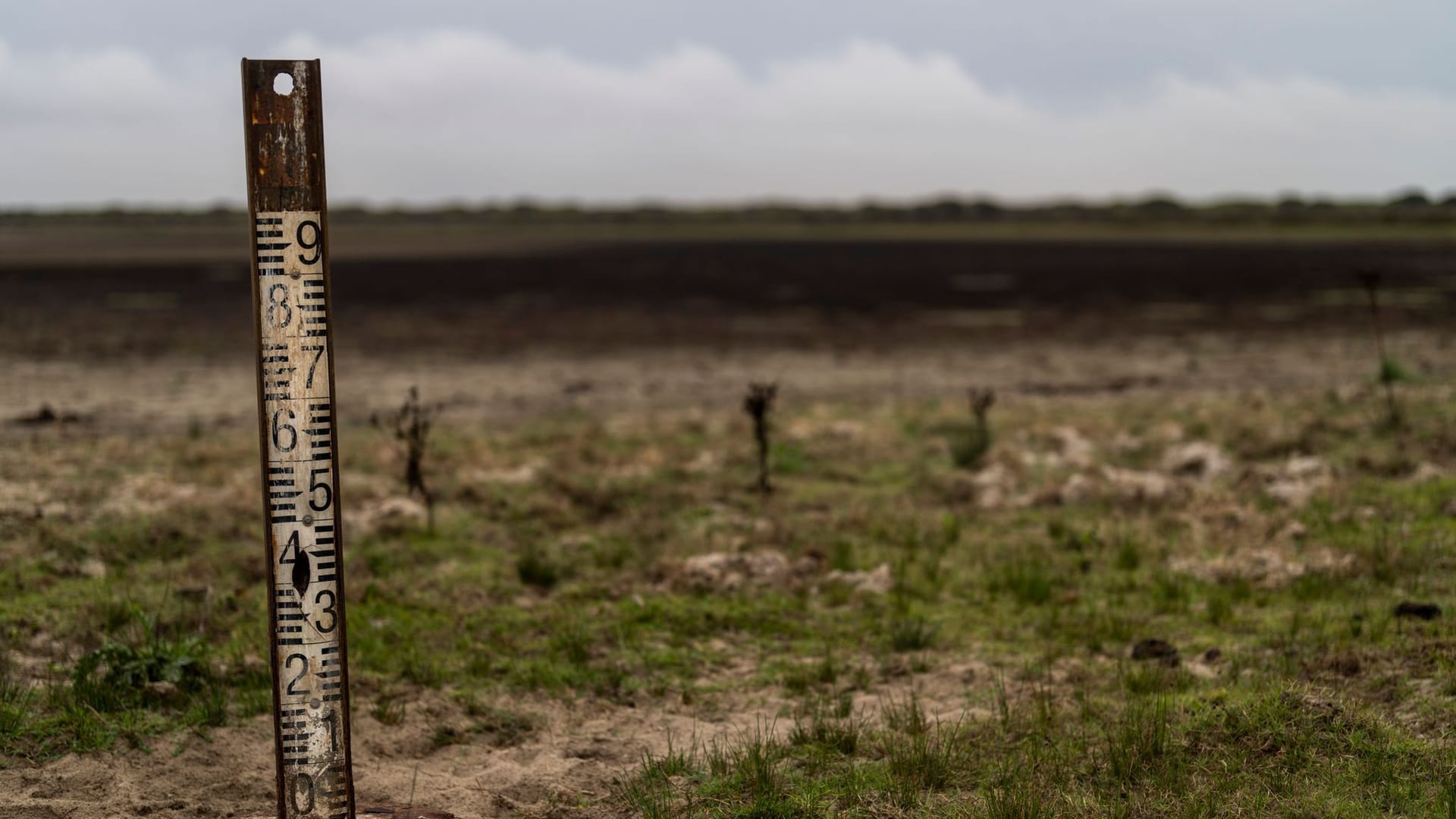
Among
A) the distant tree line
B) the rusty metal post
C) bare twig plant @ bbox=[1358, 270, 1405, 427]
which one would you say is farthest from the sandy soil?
the distant tree line

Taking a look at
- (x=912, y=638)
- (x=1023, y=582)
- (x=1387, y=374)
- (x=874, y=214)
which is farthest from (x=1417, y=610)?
(x=874, y=214)

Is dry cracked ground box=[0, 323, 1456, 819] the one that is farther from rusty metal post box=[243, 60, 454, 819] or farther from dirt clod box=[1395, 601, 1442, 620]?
rusty metal post box=[243, 60, 454, 819]

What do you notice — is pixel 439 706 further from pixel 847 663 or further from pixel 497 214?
pixel 497 214

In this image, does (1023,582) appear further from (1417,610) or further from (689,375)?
(689,375)

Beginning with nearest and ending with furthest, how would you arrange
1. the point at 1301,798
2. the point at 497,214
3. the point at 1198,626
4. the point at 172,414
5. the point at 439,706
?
the point at 1301,798, the point at 439,706, the point at 1198,626, the point at 172,414, the point at 497,214

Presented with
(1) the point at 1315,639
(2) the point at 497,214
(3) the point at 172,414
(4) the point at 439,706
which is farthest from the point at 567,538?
(2) the point at 497,214

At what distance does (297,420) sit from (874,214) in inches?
5783

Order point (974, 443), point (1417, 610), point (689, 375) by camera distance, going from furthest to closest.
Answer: point (689, 375), point (974, 443), point (1417, 610)

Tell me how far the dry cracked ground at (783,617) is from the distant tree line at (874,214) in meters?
91.8

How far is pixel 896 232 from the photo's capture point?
311 feet

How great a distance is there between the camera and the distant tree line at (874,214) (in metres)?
106

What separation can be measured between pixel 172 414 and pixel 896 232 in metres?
85.6

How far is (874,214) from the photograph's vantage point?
481ft

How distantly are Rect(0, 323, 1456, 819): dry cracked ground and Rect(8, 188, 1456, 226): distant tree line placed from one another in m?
91.8
